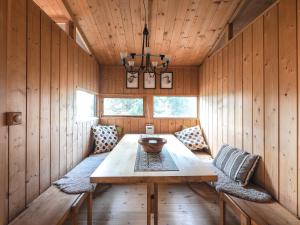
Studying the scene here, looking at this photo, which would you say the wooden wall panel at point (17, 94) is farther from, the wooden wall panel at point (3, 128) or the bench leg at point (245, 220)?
the bench leg at point (245, 220)

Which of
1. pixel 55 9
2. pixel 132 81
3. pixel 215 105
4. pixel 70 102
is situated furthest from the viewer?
pixel 132 81

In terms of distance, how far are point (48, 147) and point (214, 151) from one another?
256 cm

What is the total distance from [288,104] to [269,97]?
0.25 meters

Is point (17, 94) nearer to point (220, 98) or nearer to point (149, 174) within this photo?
point (149, 174)

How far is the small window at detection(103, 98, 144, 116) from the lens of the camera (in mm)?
4027

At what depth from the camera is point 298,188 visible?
138 centimetres

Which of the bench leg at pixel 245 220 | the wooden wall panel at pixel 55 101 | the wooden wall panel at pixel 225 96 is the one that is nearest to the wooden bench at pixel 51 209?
the wooden wall panel at pixel 55 101

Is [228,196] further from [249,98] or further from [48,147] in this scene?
[48,147]

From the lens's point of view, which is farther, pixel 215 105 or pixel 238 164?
pixel 215 105

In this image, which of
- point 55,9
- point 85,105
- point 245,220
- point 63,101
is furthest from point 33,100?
point 245,220

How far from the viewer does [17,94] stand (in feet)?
4.50

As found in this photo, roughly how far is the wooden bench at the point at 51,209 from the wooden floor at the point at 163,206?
41 centimetres

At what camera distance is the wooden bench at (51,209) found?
1.29 meters

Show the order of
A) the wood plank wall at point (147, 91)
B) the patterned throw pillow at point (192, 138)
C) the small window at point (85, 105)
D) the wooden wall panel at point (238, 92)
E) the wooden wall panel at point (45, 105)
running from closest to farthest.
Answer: the wooden wall panel at point (45, 105) → the wooden wall panel at point (238, 92) → the small window at point (85, 105) → the patterned throw pillow at point (192, 138) → the wood plank wall at point (147, 91)
